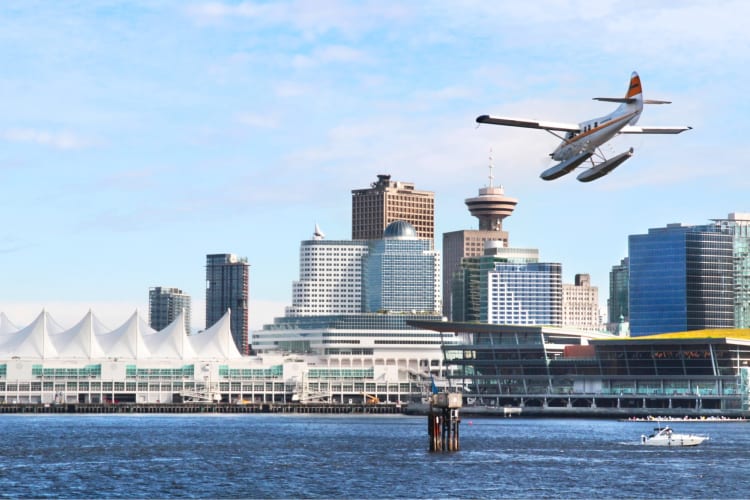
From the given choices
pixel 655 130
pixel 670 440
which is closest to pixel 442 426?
pixel 670 440

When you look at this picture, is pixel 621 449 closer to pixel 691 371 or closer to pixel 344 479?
pixel 344 479

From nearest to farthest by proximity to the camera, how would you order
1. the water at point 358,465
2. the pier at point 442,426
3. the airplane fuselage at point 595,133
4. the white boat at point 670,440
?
1. the water at point 358,465
2. the airplane fuselage at point 595,133
3. the pier at point 442,426
4. the white boat at point 670,440

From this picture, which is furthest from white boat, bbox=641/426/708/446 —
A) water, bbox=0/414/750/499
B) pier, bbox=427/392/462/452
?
pier, bbox=427/392/462/452

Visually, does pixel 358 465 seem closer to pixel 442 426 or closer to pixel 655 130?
pixel 442 426

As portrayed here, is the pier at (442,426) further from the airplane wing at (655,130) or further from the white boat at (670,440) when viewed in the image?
the airplane wing at (655,130)

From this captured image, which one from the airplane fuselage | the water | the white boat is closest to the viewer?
the water

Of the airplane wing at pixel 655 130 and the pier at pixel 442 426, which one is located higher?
the airplane wing at pixel 655 130

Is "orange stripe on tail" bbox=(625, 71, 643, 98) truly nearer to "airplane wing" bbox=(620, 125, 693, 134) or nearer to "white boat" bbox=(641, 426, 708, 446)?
"airplane wing" bbox=(620, 125, 693, 134)

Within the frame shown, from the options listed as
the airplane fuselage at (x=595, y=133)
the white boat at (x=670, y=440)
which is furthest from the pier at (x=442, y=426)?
the airplane fuselage at (x=595, y=133)
